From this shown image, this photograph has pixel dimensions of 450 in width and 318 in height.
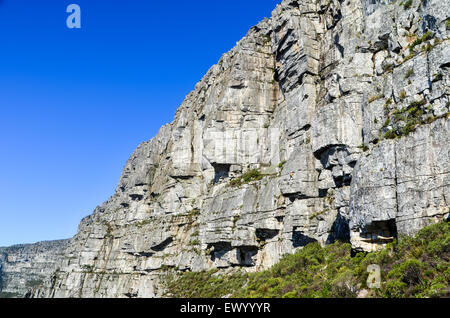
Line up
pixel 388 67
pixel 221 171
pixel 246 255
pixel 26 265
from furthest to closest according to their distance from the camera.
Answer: pixel 26 265 < pixel 221 171 < pixel 246 255 < pixel 388 67

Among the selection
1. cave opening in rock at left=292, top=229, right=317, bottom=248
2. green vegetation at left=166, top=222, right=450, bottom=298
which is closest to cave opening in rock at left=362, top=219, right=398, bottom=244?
green vegetation at left=166, top=222, right=450, bottom=298

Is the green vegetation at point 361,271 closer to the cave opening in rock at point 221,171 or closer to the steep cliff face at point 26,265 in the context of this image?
the cave opening in rock at point 221,171

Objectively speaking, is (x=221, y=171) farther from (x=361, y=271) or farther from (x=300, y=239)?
(x=361, y=271)

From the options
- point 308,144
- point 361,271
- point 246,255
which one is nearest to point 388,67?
point 308,144

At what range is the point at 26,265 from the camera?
186500 millimetres

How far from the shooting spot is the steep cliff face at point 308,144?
2612 cm

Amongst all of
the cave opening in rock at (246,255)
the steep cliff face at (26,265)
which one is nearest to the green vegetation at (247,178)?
the cave opening in rock at (246,255)

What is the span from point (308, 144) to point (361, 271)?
60.5 ft

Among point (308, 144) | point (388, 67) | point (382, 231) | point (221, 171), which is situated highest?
point (388, 67)

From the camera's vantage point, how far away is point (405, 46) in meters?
31.1

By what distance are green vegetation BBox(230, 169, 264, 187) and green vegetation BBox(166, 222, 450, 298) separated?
45.2ft

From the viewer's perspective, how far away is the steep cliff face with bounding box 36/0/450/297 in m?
26.1

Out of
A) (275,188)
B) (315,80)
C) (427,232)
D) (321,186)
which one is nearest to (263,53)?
(315,80)

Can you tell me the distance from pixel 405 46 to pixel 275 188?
19.3 meters
